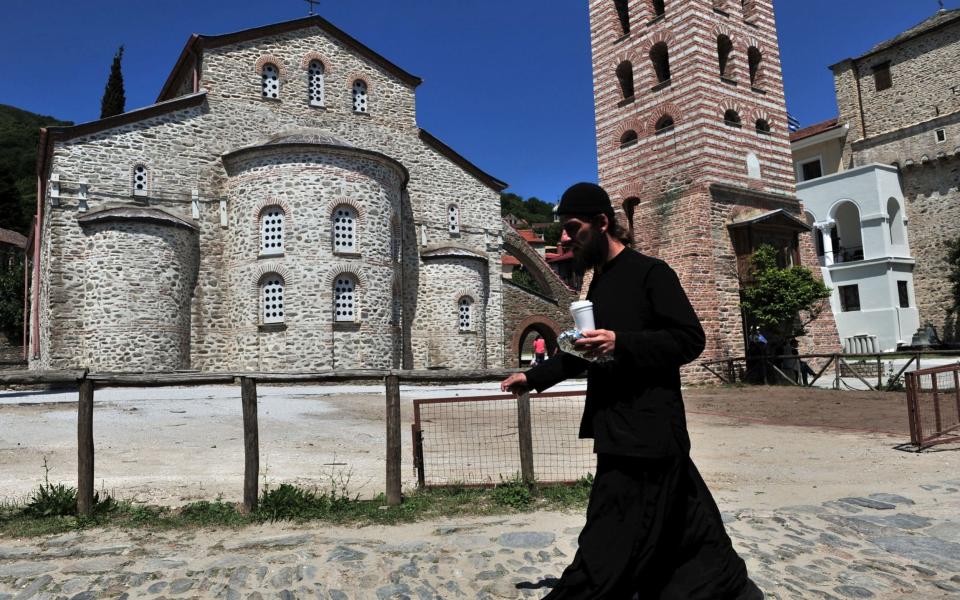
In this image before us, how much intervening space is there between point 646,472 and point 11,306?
3845 centimetres

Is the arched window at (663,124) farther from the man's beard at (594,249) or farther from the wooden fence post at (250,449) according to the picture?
the man's beard at (594,249)

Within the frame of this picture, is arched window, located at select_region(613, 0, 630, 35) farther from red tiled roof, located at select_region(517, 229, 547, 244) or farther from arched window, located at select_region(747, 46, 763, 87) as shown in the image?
red tiled roof, located at select_region(517, 229, 547, 244)

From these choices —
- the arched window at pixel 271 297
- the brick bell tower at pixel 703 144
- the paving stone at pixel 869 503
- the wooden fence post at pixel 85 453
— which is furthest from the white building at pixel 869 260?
the wooden fence post at pixel 85 453

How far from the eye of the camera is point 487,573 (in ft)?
12.7

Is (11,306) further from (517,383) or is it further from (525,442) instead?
(517,383)

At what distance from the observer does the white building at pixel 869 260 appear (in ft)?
88.0

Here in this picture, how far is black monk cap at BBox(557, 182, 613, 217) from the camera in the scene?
2.60m

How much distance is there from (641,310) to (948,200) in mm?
34076

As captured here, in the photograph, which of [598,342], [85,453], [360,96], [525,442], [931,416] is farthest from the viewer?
[360,96]

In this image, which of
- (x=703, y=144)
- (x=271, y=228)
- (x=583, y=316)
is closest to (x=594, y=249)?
(x=583, y=316)

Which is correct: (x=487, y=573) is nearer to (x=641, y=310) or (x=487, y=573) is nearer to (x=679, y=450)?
(x=679, y=450)

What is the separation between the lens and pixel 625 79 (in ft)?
69.3

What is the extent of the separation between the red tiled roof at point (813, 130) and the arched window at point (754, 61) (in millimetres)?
16220

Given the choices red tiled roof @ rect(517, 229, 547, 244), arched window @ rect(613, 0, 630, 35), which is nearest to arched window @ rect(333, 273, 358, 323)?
arched window @ rect(613, 0, 630, 35)
